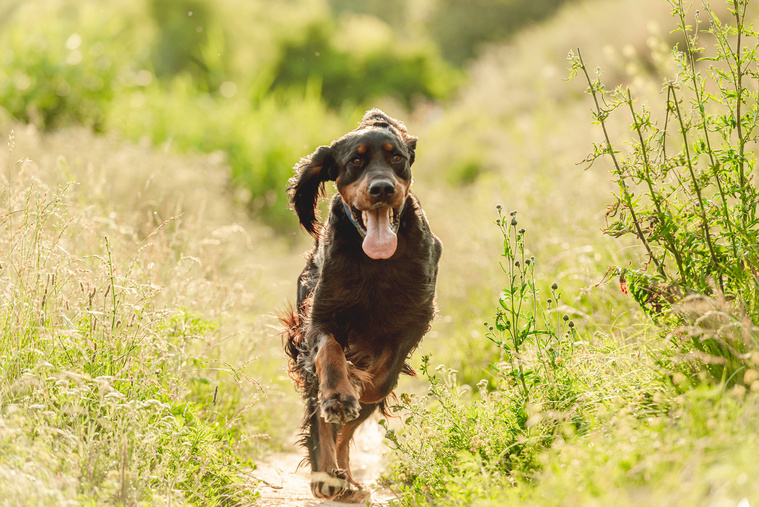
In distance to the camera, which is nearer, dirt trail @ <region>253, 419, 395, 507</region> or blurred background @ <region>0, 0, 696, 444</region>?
dirt trail @ <region>253, 419, 395, 507</region>

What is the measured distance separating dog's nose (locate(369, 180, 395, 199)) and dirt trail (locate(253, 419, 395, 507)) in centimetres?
137

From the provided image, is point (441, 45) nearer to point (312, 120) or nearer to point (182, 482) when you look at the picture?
point (312, 120)

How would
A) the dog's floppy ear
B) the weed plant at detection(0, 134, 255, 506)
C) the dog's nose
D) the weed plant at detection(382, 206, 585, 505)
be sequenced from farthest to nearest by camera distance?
the dog's floppy ear, the dog's nose, the weed plant at detection(382, 206, 585, 505), the weed plant at detection(0, 134, 255, 506)

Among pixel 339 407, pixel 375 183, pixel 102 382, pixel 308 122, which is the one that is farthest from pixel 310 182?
pixel 308 122

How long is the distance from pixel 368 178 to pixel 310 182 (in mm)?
566

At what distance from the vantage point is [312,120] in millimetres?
13578

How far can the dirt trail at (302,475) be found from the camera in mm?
3699

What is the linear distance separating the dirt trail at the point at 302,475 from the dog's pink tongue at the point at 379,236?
1.12 meters

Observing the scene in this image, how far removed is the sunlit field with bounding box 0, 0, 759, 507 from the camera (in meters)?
2.62

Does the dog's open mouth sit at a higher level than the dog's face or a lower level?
lower

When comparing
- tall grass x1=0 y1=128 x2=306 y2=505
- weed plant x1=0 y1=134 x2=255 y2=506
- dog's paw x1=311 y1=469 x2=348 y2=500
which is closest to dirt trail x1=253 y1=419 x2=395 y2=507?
dog's paw x1=311 y1=469 x2=348 y2=500

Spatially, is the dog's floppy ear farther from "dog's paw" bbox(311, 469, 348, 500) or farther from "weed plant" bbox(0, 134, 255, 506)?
"dog's paw" bbox(311, 469, 348, 500)

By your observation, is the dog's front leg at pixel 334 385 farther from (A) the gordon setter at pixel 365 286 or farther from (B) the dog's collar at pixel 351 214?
(B) the dog's collar at pixel 351 214

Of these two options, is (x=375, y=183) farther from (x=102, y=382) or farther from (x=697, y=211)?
(x=102, y=382)
